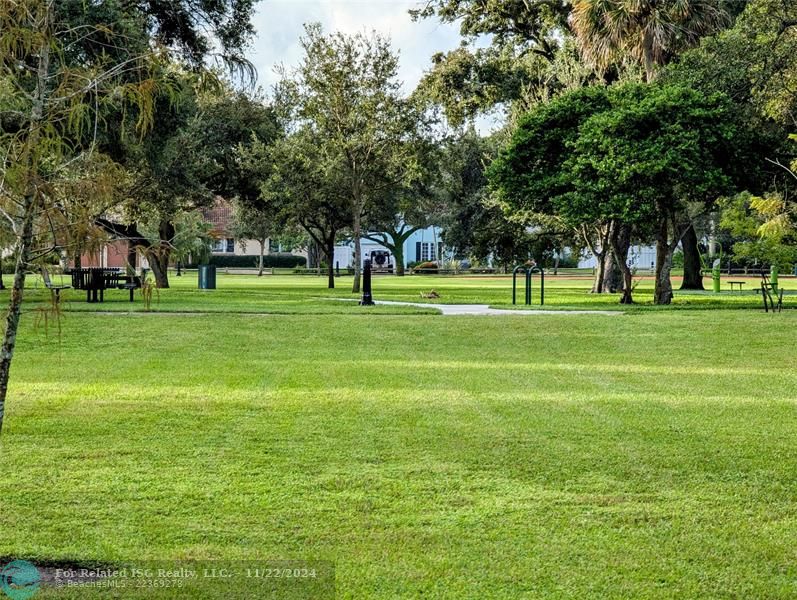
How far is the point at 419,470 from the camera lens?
5984mm

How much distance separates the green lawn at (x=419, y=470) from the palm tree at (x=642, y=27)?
13038mm

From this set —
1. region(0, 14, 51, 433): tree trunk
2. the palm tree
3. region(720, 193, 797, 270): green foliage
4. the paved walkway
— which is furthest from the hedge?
region(0, 14, 51, 433): tree trunk

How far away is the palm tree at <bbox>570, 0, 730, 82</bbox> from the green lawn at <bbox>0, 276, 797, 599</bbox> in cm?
1304

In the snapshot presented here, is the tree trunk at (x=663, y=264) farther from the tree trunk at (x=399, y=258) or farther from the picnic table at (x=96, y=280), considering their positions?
the tree trunk at (x=399, y=258)

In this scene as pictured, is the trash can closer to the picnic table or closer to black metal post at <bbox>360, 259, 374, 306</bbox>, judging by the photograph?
the picnic table

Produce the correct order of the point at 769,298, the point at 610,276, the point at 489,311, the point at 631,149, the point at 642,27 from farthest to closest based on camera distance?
the point at 610,276 → the point at 642,27 → the point at 631,149 → the point at 769,298 → the point at 489,311

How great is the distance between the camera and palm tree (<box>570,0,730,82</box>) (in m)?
22.8

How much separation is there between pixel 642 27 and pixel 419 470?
1973cm

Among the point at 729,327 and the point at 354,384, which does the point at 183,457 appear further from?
the point at 729,327

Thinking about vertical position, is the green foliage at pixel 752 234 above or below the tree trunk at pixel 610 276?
above

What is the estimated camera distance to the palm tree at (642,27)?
22.8 meters

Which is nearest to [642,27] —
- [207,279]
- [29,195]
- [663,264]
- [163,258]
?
[663,264]

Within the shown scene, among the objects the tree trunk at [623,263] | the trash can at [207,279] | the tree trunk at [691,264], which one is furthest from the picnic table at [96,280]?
the tree trunk at [691,264]

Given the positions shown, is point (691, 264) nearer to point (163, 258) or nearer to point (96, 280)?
point (96, 280)
